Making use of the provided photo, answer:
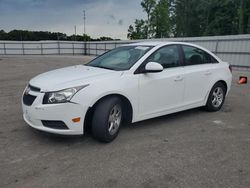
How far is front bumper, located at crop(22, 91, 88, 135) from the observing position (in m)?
3.21

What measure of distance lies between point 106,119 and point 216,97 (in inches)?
119

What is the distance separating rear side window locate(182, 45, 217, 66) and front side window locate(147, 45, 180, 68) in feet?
0.82

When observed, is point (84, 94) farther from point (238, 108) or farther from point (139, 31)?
point (139, 31)

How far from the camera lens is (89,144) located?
3.57 metres

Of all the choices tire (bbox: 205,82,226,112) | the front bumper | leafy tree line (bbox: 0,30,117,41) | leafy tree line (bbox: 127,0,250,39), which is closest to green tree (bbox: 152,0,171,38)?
leafy tree line (bbox: 127,0,250,39)

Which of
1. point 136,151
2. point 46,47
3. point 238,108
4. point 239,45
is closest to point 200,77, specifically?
point 238,108

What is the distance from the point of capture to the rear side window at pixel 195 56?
4.72 meters

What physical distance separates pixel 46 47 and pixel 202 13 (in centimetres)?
3051

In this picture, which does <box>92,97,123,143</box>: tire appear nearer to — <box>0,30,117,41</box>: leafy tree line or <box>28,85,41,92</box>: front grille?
<box>28,85,41,92</box>: front grille

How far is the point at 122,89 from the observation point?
361cm

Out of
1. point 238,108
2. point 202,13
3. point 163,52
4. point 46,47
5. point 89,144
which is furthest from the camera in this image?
point 202,13

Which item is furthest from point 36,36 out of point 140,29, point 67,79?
point 67,79

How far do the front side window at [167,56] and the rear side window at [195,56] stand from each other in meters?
0.25

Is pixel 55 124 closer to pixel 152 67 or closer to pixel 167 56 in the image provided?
pixel 152 67
